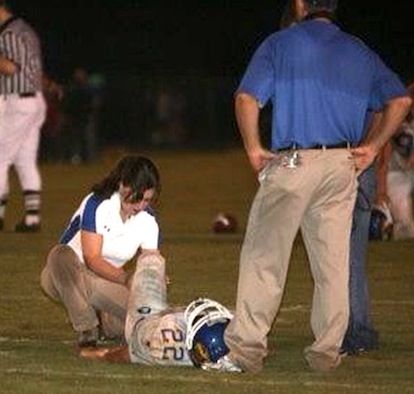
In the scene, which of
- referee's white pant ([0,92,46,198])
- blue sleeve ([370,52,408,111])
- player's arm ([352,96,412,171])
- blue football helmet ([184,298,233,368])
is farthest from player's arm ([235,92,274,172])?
referee's white pant ([0,92,46,198])

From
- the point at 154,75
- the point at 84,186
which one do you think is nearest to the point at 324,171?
the point at 84,186

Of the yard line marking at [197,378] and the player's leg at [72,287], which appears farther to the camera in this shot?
the player's leg at [72,287]

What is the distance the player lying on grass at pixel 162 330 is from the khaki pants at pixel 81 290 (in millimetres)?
290

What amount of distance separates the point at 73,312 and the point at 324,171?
184 cm

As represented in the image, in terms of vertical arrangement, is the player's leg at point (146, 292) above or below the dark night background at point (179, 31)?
above

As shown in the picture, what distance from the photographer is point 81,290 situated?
38.8 feet

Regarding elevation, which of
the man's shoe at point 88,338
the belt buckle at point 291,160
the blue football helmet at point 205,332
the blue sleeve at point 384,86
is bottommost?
the man's shoe at point 88,338

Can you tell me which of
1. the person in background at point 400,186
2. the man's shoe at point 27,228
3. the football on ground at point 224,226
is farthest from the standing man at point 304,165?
the football on ground at point 224,226

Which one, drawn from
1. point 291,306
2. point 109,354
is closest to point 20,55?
point 291,306

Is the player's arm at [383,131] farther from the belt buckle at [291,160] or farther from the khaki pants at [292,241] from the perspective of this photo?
the belt buckle at [291,160]

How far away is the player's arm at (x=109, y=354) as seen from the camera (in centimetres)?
1137

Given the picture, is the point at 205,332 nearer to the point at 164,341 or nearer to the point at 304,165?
the point at 164,341

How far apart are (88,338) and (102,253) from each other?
0.52 meters

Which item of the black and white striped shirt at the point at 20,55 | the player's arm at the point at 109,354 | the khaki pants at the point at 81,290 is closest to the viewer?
the player's arm at the point at 109,354
